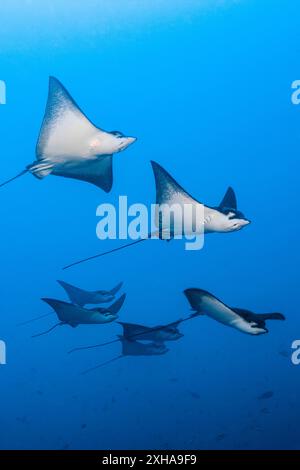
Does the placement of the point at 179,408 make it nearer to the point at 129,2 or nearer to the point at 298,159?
the point at 298,159

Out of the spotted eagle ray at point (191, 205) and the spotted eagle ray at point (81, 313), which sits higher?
the spotted eagle ray at point (191, 205)

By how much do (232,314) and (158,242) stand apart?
237 cm

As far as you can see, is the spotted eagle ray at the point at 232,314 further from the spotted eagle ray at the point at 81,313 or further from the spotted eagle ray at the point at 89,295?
the spotted eagle ray at the point at 89,295

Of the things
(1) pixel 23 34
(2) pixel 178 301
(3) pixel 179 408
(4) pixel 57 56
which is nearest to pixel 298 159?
(2) pixel 178 301

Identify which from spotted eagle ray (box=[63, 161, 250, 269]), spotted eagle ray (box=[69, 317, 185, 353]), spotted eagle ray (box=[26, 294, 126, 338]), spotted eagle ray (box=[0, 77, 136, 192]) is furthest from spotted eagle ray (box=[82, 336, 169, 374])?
spotted eagle ray (box=[0, 77, 136, 192])

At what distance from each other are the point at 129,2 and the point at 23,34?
90cm

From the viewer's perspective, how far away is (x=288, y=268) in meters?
4.93

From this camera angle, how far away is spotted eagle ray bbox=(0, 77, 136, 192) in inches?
96.0

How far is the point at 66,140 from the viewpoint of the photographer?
8.30ft

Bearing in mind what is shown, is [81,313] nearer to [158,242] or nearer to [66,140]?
[66,140]

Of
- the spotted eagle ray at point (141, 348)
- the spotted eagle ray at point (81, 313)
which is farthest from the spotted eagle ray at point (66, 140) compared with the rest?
A: the spotted eagle ray at point (141, 348)

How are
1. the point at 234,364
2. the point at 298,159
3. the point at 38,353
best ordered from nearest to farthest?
the point at 298,159 < the point at 38,353 < the point at 234,364

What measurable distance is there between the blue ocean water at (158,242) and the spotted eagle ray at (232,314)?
1.64m

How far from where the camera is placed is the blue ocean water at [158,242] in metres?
3.55
